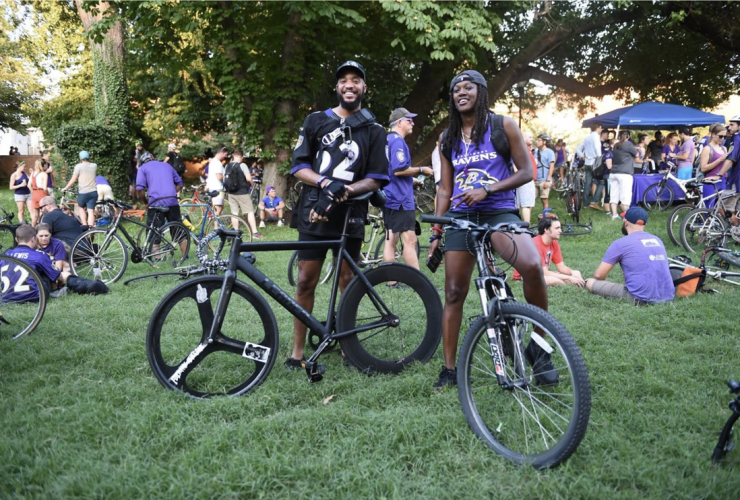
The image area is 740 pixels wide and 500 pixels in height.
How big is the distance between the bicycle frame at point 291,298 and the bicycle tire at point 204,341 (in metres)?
0.05

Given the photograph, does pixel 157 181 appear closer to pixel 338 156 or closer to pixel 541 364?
pixel 338 156

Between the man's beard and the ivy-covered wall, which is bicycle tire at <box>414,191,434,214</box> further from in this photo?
the man's beard

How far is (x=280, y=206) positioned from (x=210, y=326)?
1110 centimetres

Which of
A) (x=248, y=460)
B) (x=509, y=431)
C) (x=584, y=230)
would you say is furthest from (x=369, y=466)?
(x=584, y=230)

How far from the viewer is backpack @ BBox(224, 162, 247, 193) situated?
11625 millimetres

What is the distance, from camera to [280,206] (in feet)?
47.5

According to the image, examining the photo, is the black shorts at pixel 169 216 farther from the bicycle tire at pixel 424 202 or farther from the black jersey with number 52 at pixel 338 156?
the bicycle tire at pixel 424 202

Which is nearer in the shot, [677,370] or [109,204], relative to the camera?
[677,370]

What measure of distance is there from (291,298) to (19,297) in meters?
2.73

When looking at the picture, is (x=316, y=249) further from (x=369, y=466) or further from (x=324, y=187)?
(x=369, y=466)

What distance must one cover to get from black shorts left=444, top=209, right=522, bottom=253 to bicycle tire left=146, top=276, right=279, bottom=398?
1203 millimetres

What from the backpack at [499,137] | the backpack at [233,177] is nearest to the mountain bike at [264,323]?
the backpack at [499,137]

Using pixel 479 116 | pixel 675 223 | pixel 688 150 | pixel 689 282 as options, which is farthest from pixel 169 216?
pixel 688 150

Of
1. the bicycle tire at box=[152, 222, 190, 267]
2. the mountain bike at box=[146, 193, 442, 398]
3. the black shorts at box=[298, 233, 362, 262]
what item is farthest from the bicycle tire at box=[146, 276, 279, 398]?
the bicycle tire at box=[152, 222, 190, 267]
